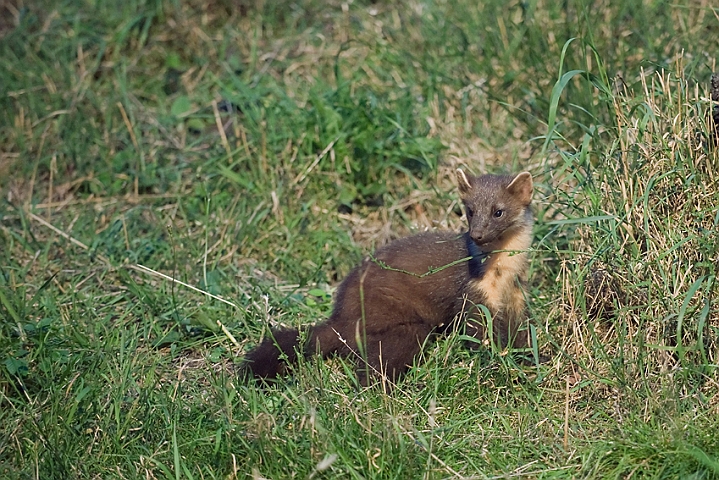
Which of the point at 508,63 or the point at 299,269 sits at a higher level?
the point at 508,63

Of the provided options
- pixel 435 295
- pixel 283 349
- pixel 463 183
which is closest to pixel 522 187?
pixel 463 183

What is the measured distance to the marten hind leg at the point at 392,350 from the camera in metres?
4.74

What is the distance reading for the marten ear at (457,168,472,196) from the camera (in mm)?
5051

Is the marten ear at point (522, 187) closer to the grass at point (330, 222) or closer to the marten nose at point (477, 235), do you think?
the grass at point (330, 222)

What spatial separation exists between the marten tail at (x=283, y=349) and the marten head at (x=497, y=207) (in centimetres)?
101

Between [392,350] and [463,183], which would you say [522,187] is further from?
[392,350]

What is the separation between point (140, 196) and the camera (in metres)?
6.74

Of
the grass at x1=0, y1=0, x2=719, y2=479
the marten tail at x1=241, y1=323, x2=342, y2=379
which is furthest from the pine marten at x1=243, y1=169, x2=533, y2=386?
the grass at x1=0, y1=0, x2=719, y2=479

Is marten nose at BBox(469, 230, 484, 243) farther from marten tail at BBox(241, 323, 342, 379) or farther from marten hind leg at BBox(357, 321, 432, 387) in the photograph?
marten tail at BBox(241, 323, 342, 379)

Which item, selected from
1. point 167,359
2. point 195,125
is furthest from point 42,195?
point 167,359

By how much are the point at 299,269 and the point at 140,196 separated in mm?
1570

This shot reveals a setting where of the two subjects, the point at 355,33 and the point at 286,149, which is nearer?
the point at 286,149

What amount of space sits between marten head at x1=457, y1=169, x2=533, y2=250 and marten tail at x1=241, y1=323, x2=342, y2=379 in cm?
101

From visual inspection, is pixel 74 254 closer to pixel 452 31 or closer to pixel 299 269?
pixel 299 269
